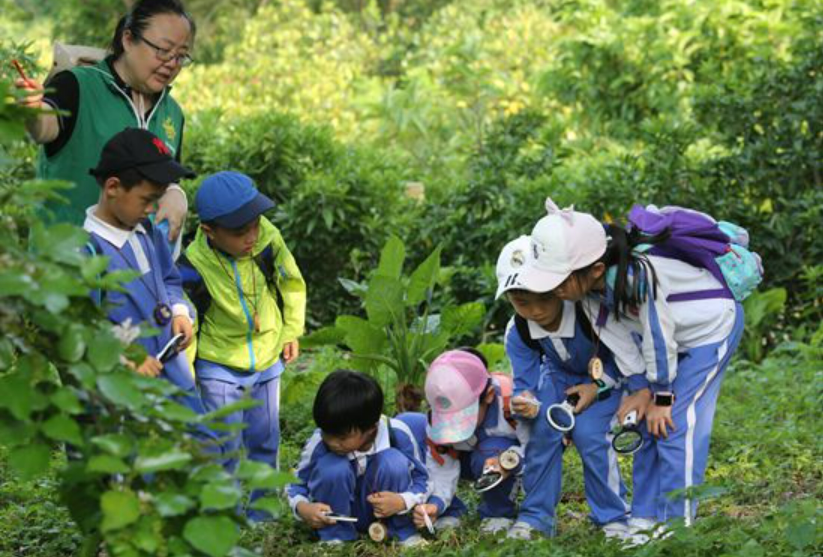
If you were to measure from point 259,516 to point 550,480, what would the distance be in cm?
110

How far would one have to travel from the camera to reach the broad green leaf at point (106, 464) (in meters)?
2.77

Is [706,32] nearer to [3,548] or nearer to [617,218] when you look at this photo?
[617,218]

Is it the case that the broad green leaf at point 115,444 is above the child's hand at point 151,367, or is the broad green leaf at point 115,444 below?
above

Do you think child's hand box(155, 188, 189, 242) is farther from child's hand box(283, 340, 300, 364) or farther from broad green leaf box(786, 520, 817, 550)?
broad green leaf box(786, 520, 817, 550)

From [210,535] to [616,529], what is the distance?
8.03ft

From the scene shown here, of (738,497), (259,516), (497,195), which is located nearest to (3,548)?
(259,516)

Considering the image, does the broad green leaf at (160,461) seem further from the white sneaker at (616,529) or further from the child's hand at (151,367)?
the white sneaker at (616,529)

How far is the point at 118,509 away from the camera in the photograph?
2803mm

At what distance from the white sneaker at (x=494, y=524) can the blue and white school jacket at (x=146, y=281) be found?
122 cm

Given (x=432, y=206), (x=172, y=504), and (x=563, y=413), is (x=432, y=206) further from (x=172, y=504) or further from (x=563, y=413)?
(x=172, y=504)

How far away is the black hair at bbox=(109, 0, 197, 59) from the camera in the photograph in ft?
16.0

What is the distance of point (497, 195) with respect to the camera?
8984mm

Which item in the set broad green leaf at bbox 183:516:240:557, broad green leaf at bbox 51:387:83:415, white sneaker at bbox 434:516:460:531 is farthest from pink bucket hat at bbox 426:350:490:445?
broad green leaf at bbox 51:387:83:415

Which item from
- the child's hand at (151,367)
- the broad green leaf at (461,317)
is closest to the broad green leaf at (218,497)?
the child's hand at (151,367)
